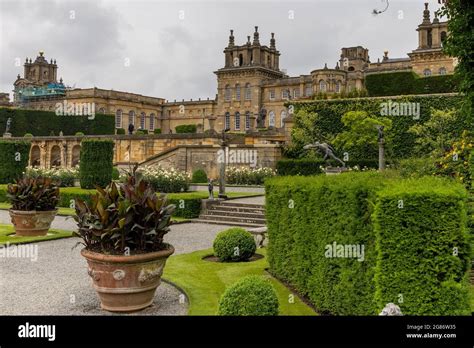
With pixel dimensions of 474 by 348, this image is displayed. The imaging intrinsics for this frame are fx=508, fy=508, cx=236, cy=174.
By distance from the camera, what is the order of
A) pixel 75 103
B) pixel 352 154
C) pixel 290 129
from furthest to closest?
pixel 75 103
pixel 290 129
pixel 352 154

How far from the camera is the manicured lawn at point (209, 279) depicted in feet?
24.5

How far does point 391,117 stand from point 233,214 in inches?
685

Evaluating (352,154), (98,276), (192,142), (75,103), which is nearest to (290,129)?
(352,154)

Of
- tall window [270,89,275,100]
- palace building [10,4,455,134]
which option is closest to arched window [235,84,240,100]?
palace building [10,4,455,134]

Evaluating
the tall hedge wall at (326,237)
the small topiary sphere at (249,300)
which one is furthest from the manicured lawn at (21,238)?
the small topiary sphere at (249,300)

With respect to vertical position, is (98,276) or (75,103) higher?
(75,103)

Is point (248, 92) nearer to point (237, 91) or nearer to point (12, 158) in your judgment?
point (237, 91)

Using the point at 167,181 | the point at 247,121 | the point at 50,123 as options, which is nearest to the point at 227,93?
the point at 247,121

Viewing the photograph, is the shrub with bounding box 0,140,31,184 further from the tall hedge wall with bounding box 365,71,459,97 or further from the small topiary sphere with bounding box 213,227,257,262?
the tall hedge wall with bounding box 365,71,459,97

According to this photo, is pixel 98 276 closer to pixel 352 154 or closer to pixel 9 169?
pixel 9 169

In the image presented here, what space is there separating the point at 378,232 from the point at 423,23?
5153cm

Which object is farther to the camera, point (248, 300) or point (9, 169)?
point (9, 169)
